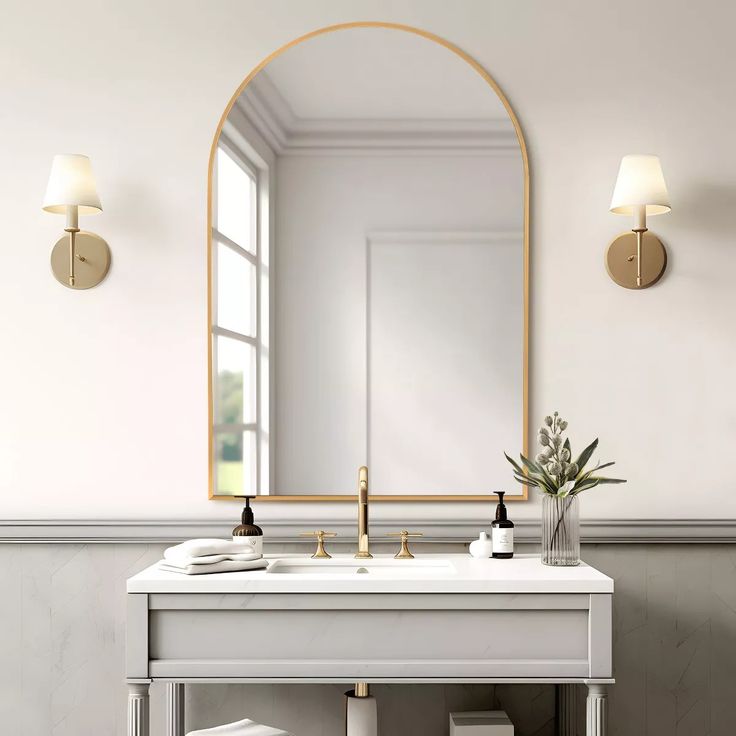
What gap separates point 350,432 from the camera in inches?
101

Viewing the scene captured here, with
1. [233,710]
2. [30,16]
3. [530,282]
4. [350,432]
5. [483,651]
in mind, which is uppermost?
[30,16]

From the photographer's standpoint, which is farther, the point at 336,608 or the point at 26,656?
the point at 26,656

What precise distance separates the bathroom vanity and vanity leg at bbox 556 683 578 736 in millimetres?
410

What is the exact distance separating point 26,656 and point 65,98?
159 centimetres

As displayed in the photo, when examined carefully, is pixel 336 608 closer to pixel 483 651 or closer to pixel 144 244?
pixel 483 651

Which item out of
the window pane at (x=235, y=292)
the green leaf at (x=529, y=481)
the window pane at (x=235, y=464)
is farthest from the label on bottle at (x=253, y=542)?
the green leaf at (x=529, y=481)

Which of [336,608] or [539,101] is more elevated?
[539,101]

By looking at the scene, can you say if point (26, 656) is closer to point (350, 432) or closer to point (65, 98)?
point (350, 432)

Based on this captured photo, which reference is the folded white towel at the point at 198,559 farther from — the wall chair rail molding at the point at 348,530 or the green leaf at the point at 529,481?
the green leaf at the point at 529,481

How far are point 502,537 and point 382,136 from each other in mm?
1155

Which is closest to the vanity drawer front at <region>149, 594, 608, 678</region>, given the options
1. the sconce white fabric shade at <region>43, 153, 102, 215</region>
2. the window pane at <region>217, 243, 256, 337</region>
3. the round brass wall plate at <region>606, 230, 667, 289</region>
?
the window pane at <region>217, 243, 256, 337</region>

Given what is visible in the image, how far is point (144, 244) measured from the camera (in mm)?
2602

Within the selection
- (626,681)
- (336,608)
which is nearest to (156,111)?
(336,608)

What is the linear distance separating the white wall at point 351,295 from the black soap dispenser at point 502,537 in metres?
0.19
